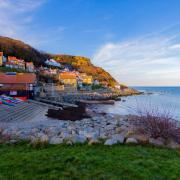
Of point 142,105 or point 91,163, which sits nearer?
point 91,163

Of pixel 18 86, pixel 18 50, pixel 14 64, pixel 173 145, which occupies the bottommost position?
pixel 173 145

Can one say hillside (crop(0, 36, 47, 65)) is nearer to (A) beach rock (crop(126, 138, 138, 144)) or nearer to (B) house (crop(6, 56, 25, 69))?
(B) house (crop(6, 56, 25, 69))

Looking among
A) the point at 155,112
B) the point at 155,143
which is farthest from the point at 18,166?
the point at 155,112

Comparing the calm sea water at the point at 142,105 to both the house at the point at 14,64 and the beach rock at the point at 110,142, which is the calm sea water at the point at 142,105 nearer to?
the beach rock at the point at 110,142

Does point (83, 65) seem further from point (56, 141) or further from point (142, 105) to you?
point (56, 141)

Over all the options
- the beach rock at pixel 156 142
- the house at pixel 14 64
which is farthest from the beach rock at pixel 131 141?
the house at pixel 14 64

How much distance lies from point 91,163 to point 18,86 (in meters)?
39.1

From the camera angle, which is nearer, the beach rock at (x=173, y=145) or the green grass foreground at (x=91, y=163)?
the green grass foreground at (x=91, y=163)

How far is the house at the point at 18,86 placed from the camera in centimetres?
4072

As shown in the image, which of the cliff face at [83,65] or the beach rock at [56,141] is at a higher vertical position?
the cliff face at [83,65]

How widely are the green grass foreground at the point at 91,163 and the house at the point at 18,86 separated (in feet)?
119

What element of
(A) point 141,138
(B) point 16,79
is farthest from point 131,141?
(B) point 16,79

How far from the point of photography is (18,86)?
137ft

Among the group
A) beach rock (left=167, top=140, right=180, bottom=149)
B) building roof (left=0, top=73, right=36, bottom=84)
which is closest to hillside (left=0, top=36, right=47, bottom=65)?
Result: building roof (left=0, top=73, right=36, bottom=84)
